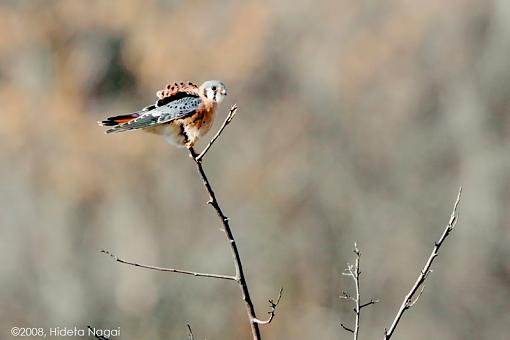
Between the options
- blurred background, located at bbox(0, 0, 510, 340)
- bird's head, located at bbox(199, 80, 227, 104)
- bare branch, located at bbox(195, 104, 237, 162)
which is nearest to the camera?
bare branch, located at bbox(195, 104, 237, 162)

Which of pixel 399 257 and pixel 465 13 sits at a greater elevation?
pixel 465 13

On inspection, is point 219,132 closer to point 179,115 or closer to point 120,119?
point 179,115

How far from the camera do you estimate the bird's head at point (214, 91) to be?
3730 millimetres

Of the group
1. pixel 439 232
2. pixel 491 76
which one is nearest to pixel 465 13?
pixel 491 76

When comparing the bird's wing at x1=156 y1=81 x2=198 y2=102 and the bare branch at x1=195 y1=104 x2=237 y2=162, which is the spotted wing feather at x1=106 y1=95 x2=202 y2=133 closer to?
the bird's wing at x1=156 y1=81 x2=198 y2=102

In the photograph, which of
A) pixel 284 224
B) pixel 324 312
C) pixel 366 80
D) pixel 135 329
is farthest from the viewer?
pixel 366 80

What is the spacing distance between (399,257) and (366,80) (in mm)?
3891

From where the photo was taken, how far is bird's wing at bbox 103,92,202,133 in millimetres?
3641

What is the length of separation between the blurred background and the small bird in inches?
469

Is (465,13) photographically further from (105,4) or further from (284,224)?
(105,4)

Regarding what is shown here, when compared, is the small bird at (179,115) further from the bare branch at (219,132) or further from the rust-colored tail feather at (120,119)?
the bare branch at (219,132)

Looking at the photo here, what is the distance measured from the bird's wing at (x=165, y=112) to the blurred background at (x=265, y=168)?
471 inches

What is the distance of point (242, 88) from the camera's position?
17.8m

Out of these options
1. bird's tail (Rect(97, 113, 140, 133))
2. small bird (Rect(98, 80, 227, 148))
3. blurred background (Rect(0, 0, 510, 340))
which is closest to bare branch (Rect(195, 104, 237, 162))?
small bird (Rect(98, 80, 227, 148))
